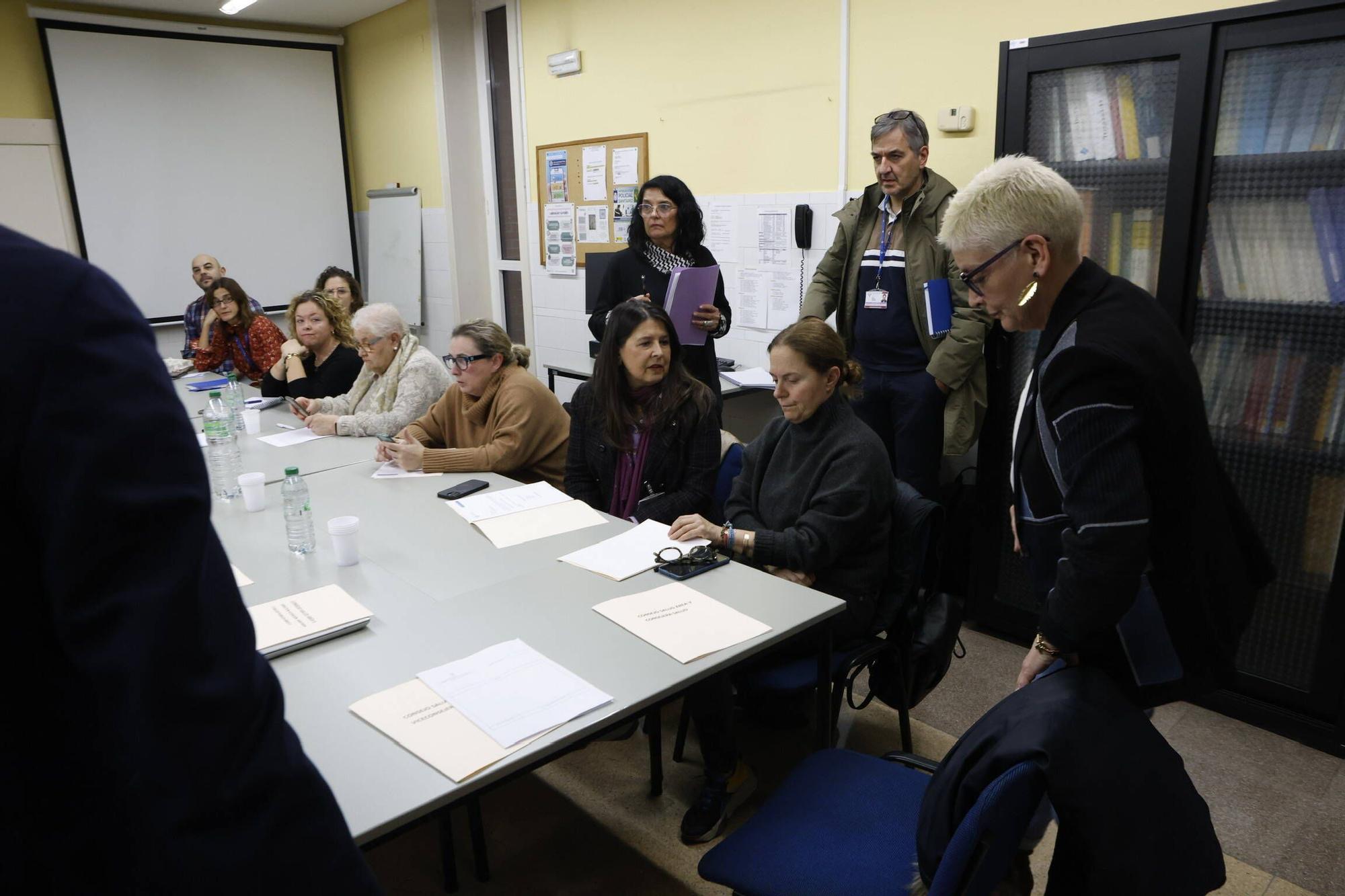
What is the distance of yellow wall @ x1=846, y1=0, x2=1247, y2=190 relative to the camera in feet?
10.0

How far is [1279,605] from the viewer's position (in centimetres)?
258

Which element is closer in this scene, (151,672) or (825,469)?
(151,672)

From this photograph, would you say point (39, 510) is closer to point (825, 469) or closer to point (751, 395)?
point (825, 469)

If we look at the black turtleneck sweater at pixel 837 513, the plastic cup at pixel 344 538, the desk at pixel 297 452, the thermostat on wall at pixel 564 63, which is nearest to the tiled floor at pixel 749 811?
the black turtleneck sweater at pixel 837 513

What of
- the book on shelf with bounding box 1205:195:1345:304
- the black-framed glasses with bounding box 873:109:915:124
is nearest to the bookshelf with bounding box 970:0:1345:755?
the book on shelf with bounding box 1205:195:1345:304

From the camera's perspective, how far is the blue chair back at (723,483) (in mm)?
2670

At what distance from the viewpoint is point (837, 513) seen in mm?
2170

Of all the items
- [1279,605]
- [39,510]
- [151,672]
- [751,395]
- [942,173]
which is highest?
[942,173]

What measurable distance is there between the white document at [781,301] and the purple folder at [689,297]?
72cm

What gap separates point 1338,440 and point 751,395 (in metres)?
2.40

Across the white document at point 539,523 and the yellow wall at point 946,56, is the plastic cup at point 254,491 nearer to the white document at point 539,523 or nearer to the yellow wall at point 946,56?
the white document at point 539,523

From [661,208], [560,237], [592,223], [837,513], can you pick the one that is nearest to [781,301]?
[661,208]

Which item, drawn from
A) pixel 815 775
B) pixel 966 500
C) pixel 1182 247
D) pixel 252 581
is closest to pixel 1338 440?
pixel 1182 247

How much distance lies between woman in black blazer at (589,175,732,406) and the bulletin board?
1.33 m
